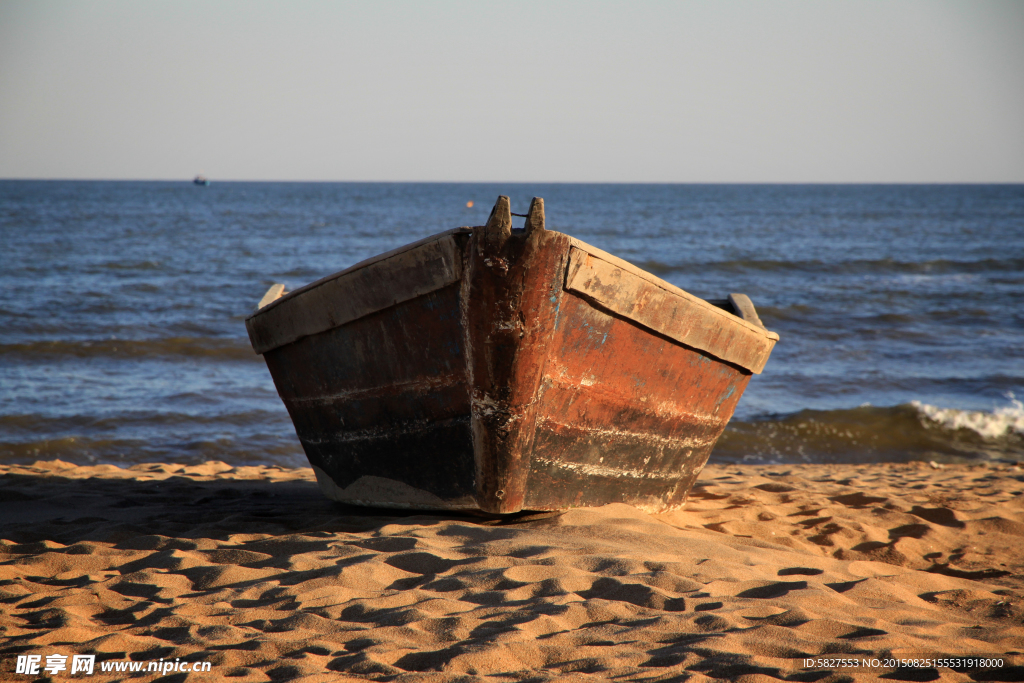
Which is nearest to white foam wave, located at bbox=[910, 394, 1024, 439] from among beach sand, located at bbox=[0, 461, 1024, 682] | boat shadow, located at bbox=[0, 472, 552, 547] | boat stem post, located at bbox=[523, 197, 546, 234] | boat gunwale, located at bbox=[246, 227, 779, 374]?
beach sand, located at bbox=[0, 461, 1024, 682]

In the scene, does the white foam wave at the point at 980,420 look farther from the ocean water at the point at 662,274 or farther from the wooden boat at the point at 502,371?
the wooden boat at the point at 502,371

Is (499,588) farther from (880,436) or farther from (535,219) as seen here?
(880,436)

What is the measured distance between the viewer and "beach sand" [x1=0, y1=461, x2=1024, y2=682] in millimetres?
2117

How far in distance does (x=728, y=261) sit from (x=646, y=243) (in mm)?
7271

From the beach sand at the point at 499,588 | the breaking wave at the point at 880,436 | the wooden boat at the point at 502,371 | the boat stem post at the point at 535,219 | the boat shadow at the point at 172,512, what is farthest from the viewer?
the breaking wave at the point at 880,436

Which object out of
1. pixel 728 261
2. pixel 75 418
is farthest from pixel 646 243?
pixel 75 418

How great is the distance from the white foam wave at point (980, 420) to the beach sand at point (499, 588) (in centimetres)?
350

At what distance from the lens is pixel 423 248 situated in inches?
111

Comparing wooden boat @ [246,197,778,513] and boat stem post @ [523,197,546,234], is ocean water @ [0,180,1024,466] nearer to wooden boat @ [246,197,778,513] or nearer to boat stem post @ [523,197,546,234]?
wooden boat @ [246,197,778,513]

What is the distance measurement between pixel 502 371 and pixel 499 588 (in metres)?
0.87

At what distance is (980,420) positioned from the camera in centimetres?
762

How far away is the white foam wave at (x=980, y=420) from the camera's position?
7.48m

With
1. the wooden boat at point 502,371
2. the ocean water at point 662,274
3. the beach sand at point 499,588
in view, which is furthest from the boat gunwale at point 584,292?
the ocean water at point 662,274

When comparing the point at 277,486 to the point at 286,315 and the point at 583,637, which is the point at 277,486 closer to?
the point at 286,315
